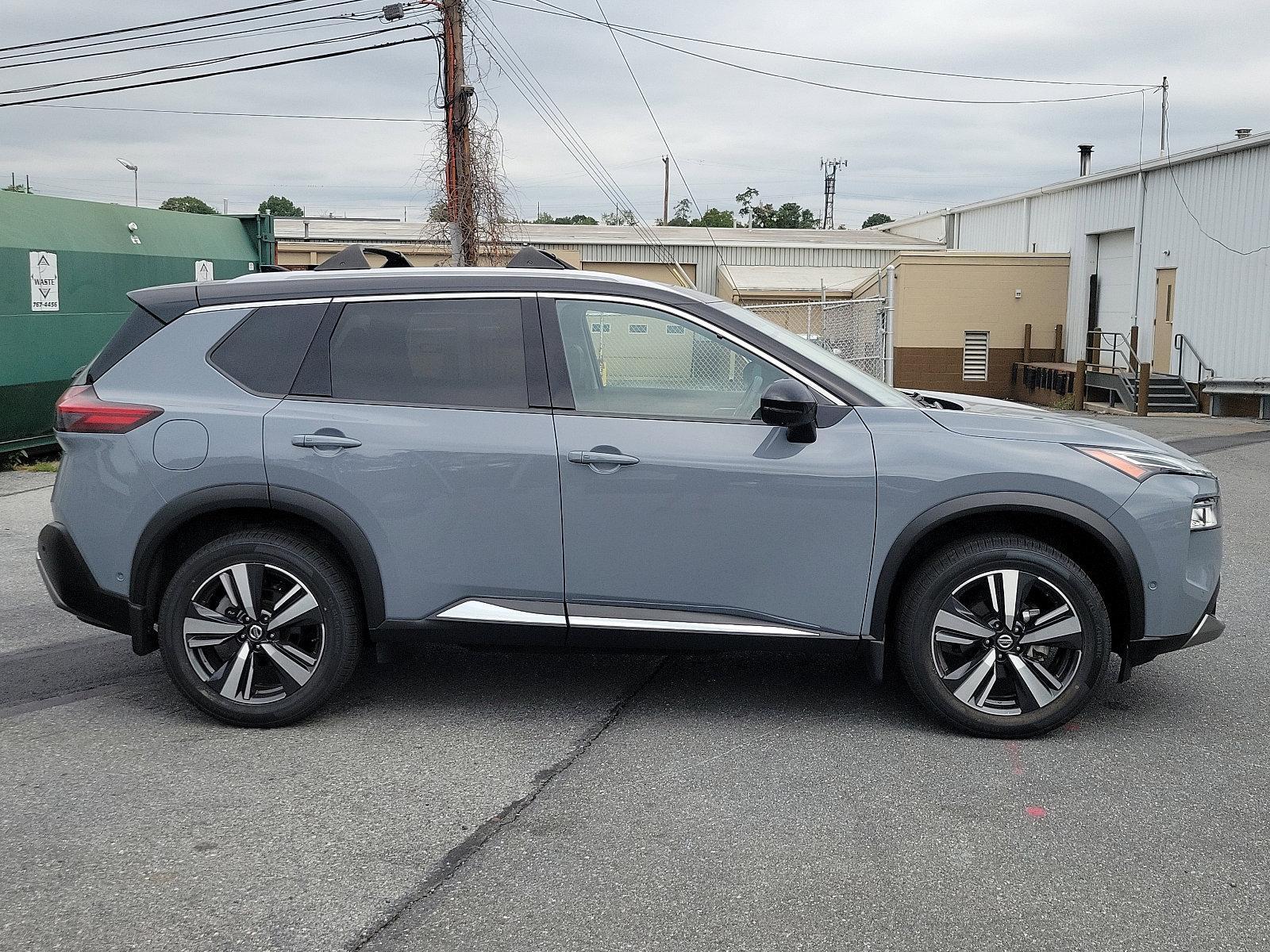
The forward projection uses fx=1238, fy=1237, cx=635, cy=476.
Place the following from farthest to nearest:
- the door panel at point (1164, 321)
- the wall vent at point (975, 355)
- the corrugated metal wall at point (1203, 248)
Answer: the wall vent at point (975, 355), the door panel at point (1164, 321), the corrugated metal wall at point (1203, 248)

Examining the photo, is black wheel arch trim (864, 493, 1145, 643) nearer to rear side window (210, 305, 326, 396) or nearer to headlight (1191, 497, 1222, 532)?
headlight (1191, 497, 1222, 532)

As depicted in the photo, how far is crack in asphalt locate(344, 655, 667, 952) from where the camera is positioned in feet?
10.9

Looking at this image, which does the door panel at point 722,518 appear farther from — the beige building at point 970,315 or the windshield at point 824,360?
the beige building at point 970,315

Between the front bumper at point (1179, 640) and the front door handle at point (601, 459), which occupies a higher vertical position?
the front door handle at point (601, 459)

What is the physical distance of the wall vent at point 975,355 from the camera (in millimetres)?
31047

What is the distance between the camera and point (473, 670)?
18.9 feet

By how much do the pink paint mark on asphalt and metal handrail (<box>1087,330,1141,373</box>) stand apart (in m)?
23.4

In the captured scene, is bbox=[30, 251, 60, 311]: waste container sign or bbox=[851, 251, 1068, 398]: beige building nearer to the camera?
bbox=[30, 251, 60, 311]: waste container sign

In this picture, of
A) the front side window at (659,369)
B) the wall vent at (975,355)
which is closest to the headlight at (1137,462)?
the front side window at (659,369)

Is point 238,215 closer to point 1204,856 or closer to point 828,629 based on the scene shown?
point 828,629

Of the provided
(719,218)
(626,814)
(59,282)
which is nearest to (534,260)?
(626,814)

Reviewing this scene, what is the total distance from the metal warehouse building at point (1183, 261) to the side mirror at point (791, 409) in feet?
70.2

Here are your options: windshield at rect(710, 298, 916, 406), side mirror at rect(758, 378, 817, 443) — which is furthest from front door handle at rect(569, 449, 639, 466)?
windshield at rect(710, 298, 916, 406)

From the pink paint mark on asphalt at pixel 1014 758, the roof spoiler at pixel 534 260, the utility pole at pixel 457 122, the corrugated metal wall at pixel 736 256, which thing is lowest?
the pink paint mark on asphalt at pixel 1014 758
